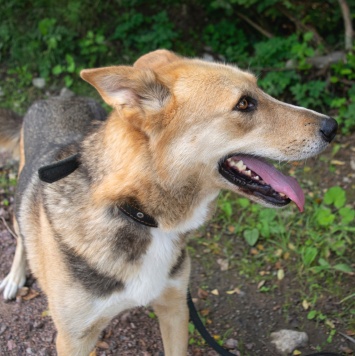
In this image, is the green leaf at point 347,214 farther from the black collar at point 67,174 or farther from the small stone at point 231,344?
the black collar at point 67,174

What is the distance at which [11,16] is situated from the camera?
6672 mm

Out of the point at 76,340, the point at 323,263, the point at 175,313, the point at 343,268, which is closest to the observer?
the point at 76,340

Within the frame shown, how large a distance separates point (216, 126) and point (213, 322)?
184cm

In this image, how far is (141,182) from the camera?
2.63 m

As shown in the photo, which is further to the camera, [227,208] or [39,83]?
[39,83]

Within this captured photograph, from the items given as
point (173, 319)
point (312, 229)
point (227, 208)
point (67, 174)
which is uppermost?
point (67, 174)

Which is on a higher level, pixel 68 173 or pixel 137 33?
A: pixel 68 173

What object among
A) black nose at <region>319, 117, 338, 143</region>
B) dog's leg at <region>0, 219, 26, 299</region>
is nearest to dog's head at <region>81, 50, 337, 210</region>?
black nose at <region>319, 117, 338, 143</region>

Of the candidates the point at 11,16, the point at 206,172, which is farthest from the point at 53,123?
the point at 11,16

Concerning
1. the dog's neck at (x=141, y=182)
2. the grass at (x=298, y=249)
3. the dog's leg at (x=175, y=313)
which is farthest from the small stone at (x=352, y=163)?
the dog's neck at (x=141, y=182)

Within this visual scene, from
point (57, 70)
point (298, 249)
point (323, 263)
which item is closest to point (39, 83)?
point (57, 70)

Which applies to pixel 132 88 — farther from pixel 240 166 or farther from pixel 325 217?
pixel 325 217

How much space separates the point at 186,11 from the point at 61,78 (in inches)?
75.2

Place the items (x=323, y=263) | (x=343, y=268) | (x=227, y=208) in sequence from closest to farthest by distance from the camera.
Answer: (x=343, y=268)
(x=323, y=263)
(x=227, y=208)
